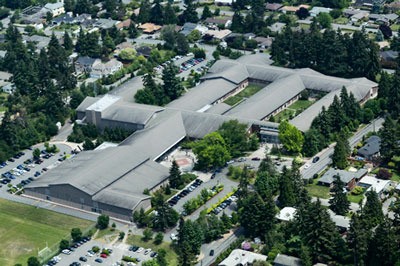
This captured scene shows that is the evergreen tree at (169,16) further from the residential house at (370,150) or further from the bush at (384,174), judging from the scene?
the bush at (384,174)

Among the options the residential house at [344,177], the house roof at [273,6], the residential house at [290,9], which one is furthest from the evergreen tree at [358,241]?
the house roof at [273,6]

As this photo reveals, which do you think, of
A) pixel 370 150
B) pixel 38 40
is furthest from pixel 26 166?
pixel 38 40

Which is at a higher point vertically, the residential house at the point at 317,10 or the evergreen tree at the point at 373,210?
the evergreen tree at the point at 373,210

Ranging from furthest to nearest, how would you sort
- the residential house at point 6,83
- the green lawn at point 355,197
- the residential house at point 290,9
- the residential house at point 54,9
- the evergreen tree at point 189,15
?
the residential house at point 54,9, the residential house at point 290,9, the evergreen tree at point 189,15, the residential house at point 6,83, the green lawn at point 355,197

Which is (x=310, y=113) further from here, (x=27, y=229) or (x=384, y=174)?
(x=27, y=229)

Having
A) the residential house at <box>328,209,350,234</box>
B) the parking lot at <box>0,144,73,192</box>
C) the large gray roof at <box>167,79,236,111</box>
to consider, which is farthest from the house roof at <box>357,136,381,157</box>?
the parking lot at <box>0,144,73,192</box>

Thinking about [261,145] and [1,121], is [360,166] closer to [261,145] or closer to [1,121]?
[261,145]

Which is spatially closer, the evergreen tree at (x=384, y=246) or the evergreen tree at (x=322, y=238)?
the evergreen tree at (x=384, y=246)
